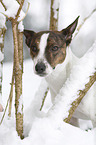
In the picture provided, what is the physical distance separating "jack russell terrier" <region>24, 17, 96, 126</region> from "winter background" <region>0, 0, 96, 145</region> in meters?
0.16

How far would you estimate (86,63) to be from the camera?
83 centimetres

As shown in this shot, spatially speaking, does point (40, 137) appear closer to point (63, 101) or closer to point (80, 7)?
point (63, 101)

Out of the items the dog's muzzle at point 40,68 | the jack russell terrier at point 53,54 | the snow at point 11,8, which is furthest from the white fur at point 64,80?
the snow at point 11,8

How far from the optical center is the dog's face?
790 mm

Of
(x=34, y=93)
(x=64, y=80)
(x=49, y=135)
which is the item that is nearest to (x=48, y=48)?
(x=64, y=80)

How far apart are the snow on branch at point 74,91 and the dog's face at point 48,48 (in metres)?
0.10

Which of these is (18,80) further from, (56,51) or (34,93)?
(34,93)

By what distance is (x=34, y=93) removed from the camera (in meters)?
1.63

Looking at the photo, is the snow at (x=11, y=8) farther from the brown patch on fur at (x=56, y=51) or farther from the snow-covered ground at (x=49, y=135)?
the snow-covered ground at (x=49, y=135)

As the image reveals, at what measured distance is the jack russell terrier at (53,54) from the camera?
799 millimetres

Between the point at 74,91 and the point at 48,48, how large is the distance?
204 mm

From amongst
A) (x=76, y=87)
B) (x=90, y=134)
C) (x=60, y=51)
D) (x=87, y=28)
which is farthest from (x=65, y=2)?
(x=90, y=134)

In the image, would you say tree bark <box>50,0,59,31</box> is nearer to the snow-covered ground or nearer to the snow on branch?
the snow on branch

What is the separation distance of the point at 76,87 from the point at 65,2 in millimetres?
717
